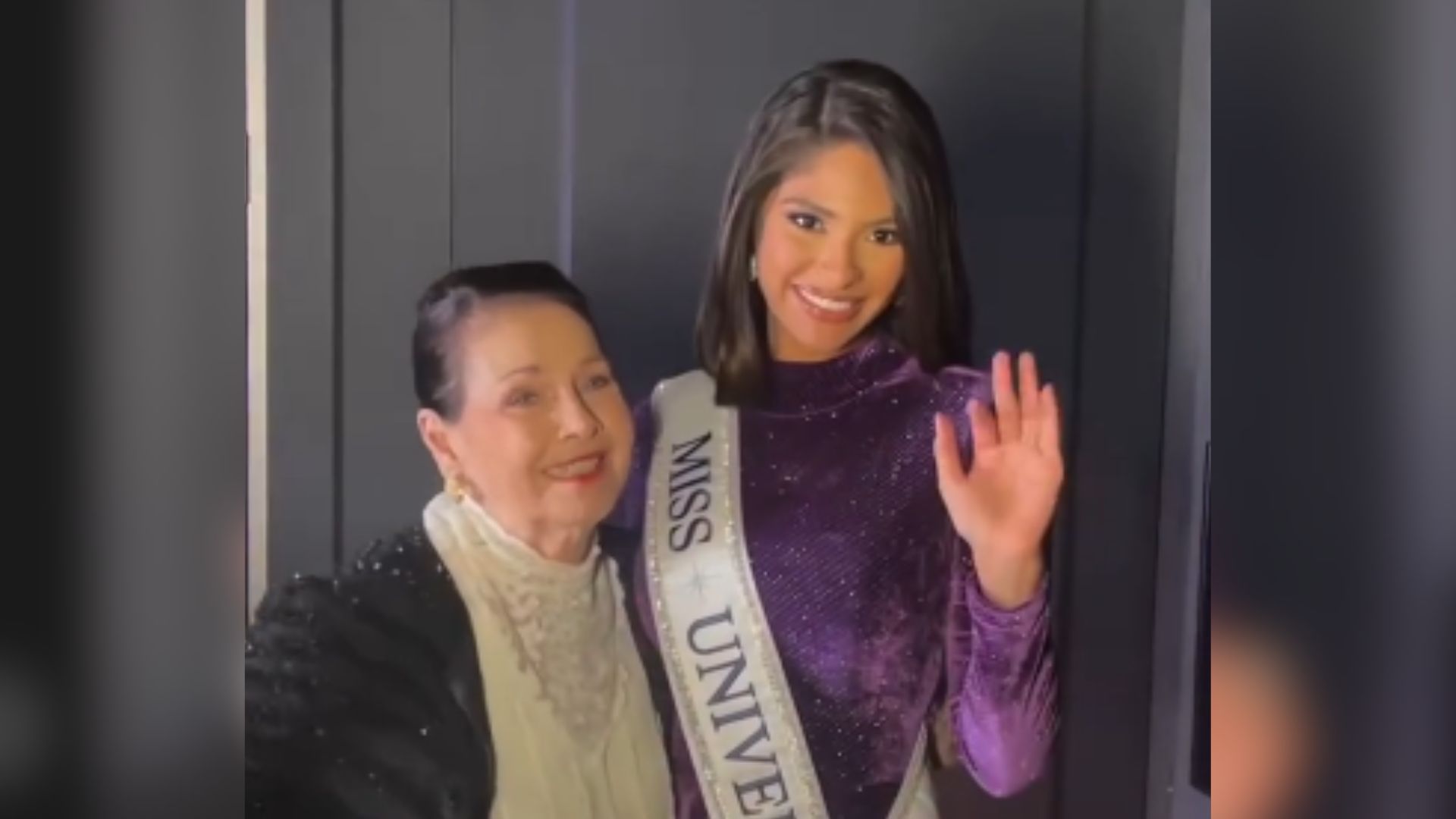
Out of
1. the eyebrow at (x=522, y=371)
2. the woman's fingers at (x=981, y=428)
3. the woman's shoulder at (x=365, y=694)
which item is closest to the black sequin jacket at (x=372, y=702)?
the woman's shoulder at (x=365, y=694)

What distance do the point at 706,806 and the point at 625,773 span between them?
57mm

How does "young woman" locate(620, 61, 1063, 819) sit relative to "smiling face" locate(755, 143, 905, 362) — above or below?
below

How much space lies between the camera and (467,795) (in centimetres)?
100

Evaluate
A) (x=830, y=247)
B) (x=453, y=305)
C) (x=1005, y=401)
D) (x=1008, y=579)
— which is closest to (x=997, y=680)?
(x=1008, y=579)

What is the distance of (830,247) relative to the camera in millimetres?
1015

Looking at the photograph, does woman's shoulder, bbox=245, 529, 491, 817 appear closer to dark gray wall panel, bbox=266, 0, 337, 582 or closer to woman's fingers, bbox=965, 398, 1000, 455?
dark gray wall panel, bbox=266, 0, 337, 582

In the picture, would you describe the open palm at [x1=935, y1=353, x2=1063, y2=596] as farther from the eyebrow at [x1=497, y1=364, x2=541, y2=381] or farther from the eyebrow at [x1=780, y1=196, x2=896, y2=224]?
the eyebrow at [x1=497, y1=364, x2=541, y2=381]

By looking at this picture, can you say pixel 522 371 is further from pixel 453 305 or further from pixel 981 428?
pixel 981 428

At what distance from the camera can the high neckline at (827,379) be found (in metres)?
1.04

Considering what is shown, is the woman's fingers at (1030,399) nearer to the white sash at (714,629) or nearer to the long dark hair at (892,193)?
the long dark hair at (892,193)

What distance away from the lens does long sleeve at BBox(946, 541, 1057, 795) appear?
1.04 m

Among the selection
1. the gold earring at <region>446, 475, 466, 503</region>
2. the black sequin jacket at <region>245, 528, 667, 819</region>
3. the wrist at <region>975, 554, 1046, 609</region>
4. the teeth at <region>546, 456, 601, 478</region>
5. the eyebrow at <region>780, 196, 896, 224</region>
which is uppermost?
the eyebrow at <region>780, 196, 896, 224</region>

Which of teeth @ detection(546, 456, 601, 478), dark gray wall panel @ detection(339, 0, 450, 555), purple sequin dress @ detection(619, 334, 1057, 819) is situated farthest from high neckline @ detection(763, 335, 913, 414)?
dark gray wall panel @ detection(339, 0, 450, 555)

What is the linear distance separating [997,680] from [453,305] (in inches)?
16.0
